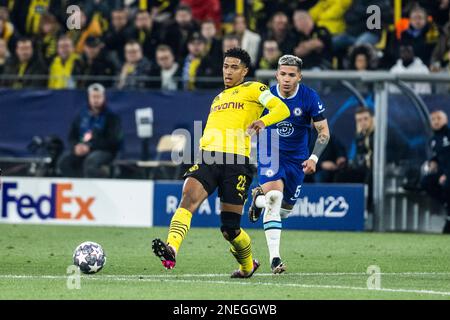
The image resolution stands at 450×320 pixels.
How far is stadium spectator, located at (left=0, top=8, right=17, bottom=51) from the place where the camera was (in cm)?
2270

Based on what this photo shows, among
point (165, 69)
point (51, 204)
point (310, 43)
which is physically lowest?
point (51, 204)

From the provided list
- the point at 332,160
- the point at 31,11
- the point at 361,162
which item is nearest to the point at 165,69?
the point at 332,160

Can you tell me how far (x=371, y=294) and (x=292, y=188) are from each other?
3520 mm

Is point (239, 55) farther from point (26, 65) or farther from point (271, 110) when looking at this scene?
point (26, 65)

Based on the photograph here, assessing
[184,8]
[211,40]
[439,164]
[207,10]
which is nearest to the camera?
[439,164]

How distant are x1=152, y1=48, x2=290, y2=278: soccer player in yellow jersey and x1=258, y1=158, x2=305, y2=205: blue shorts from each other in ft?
4.20

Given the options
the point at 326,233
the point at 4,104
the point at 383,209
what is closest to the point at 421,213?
the point at 383,209

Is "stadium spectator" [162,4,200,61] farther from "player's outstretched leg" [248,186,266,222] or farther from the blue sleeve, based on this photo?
"player's outstretched leg" [248,186,266,222]

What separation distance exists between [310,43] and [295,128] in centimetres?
692

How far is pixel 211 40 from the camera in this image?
20438 millimetres

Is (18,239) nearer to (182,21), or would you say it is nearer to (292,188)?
(292,188)

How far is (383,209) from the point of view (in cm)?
1878

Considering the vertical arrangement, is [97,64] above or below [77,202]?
above

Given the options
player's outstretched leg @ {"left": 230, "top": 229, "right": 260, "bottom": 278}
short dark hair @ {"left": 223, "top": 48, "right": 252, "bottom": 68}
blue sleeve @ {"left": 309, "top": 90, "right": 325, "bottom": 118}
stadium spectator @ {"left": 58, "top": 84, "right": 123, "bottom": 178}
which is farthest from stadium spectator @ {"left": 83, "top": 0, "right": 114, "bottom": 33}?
player's outstretched leg @ {"left": 230, "top": 229, "right": 260, "bottom": 278}
